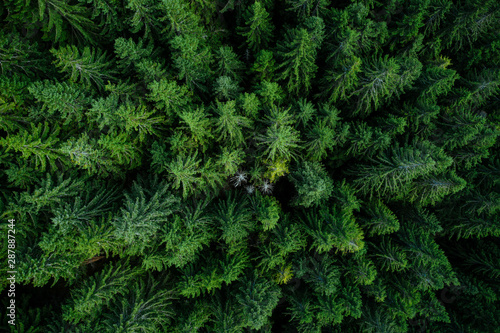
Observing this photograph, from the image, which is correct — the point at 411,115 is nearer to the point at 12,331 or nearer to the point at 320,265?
the point at 320,265

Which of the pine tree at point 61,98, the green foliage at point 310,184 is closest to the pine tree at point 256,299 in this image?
the green foliage at point 310,184

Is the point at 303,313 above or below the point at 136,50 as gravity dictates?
below

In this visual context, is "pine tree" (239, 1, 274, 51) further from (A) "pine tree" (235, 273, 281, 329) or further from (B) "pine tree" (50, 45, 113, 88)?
(A) "pine tree" (235, 273, 281, 329)

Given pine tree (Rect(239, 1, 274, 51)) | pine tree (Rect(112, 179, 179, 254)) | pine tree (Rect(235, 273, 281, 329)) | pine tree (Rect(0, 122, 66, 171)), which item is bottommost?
pine tree (Rect(235, 273, 281, 329))

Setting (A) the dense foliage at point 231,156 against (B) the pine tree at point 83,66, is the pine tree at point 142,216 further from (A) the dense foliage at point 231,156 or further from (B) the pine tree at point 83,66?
(B) the pine tree at point 83,66

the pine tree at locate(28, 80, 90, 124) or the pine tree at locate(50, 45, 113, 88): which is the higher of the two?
the pine tree at locate(50, 45, 113, 88)

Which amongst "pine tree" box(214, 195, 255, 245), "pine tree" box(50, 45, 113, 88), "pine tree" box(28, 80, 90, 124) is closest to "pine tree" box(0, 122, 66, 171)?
"pine tree" box(28, 80, 90, 124)

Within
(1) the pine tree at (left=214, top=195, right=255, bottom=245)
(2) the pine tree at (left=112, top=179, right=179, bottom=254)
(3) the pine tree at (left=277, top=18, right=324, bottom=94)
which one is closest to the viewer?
(2) the pine tree at (left=112, top=179, right=179, bottom=254)

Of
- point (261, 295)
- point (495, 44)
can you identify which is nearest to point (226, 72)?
point (261, 295)

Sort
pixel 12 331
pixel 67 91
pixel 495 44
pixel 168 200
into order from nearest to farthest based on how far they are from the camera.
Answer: pixel 67 91 → pixel 168 200 → pixel 12 331 → pixel 495 44
